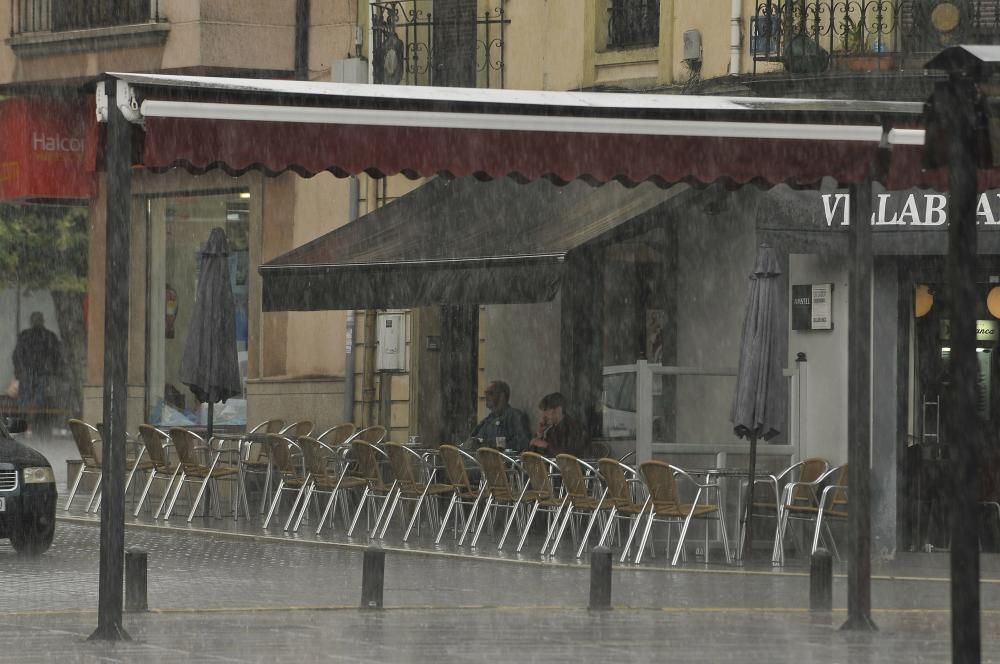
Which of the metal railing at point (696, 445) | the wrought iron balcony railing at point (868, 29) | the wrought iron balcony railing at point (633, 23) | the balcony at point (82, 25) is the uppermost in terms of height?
the balcony at point (82, 25)

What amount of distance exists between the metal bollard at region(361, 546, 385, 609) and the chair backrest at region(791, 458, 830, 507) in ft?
17.5

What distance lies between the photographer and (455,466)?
60.6 ft

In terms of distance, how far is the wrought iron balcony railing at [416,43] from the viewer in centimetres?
2298

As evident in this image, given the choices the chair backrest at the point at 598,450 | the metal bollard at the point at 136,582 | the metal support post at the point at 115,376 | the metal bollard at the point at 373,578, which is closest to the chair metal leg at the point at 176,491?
the chair backrest at the point at 598,450

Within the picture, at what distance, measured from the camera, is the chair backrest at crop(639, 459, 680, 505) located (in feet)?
53.6

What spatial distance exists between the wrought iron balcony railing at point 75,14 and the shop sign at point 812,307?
958 centimetres

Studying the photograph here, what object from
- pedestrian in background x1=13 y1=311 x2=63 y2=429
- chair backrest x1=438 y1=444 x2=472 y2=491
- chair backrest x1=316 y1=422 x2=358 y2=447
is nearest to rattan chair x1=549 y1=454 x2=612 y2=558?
chair backrest x1=438 y1=444 x2=472 y2=491

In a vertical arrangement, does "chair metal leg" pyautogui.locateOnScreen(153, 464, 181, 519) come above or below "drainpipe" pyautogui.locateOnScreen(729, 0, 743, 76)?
below

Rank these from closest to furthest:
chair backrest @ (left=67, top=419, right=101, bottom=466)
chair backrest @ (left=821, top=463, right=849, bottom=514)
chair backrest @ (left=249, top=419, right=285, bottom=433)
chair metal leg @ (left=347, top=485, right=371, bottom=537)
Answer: chair backrest @ (left=821, top=463, right=849, bottom=514), chair metal leg @ (left=347, top=485, right=371, bottom=537), chair backrest @ (left=67, top=419, right=101, bottom=466), chair backrest @ (left=249, top=419, right=285, bottom=433)

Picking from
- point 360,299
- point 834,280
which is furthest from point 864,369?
point 360,299

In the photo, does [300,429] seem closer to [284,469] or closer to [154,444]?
[154,444]

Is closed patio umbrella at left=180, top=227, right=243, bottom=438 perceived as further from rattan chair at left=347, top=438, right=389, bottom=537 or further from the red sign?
the red sign

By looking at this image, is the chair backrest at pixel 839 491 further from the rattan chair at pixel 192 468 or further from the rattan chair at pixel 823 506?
the rattan chair at pixel 192 468

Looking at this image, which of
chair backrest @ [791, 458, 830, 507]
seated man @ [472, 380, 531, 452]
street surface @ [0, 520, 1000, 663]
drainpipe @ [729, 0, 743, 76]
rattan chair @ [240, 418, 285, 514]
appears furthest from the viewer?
rattan chair @ [240, 418, 285, 514]
